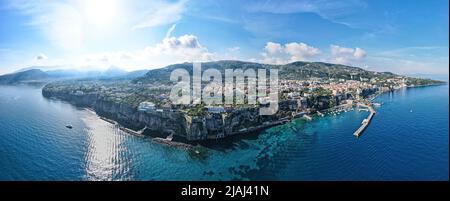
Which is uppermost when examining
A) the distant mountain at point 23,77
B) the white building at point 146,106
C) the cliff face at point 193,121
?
the distant mountain at point 23,77

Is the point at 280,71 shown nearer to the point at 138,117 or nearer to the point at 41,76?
the point at 138,117

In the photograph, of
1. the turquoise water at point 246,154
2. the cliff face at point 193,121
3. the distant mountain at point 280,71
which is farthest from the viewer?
the distant mountain at point 280,71

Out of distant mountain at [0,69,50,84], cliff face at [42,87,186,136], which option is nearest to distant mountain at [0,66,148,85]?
distant mountain at [0,69,50,84]

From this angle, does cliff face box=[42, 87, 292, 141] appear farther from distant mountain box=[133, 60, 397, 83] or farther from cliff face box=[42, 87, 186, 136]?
distant mountain box=[133, 60, 397, 83]

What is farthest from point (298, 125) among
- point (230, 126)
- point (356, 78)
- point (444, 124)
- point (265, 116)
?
point (356, 78)

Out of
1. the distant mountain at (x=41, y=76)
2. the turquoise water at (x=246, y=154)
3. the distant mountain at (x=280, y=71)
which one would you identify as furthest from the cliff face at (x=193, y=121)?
the distant mountain at (x=41, y=76)

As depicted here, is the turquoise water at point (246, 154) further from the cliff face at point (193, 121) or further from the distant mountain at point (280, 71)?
the distant mountain at point (280, 71)

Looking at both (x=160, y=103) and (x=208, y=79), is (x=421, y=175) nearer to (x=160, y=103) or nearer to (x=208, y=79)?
(x=160, y=103)
